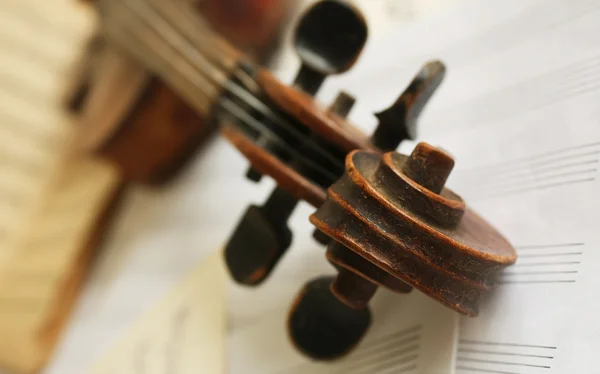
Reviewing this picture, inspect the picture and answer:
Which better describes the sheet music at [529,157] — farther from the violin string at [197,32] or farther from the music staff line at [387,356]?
the violin string at [197,32]

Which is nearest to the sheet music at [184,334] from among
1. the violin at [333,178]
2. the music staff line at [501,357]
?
the violin at [333,178]

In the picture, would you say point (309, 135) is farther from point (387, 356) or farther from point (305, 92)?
point (387, 356)

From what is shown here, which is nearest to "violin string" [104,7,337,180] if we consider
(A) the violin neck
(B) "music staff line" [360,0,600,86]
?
(A) the violin neck

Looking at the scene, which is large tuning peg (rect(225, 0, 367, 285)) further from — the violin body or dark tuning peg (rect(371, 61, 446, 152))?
the violin body

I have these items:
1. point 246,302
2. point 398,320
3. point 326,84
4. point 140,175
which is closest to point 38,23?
point 140,175

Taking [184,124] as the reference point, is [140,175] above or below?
below

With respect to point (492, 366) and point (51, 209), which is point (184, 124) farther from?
point (492, 366)

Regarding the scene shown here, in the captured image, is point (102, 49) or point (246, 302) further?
point (102, 49)
